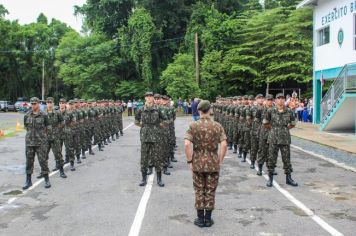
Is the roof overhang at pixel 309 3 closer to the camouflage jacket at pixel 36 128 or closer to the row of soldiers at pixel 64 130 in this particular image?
the row of soldiers at pixel 64 130

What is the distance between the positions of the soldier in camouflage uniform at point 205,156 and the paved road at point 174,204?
33cm

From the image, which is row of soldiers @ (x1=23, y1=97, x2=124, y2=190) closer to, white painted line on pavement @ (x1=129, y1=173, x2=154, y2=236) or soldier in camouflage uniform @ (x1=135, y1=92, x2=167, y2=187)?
soldier in camouflage uniform @ (x1=135, y1=92, x2=167, y2=187)

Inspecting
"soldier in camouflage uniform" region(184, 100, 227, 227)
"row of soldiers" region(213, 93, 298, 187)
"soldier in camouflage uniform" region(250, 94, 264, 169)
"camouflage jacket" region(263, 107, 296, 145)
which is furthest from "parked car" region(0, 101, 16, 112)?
"soldier in camouflage uniform" region(184, 100, 227, 227)

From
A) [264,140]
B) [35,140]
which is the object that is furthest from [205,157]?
[35,140]

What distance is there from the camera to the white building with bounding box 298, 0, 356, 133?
72.9ft

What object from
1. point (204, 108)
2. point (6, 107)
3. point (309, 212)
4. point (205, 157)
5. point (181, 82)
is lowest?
point (309, 212)

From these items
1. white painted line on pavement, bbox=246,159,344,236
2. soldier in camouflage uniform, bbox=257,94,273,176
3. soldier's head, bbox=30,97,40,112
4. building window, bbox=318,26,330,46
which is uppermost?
building window, bbox=318,26,330,46

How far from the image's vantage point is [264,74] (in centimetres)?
4069

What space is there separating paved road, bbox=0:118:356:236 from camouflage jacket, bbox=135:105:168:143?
109cm

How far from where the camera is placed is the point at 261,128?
1144cm

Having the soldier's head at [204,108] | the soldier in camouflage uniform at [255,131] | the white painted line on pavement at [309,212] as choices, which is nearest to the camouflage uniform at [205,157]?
the soldier's head at [204,108]

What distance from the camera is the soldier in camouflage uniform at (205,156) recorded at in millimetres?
6805

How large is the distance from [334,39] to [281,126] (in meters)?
17.4

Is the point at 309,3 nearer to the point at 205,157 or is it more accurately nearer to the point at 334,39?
the point at 334,39
